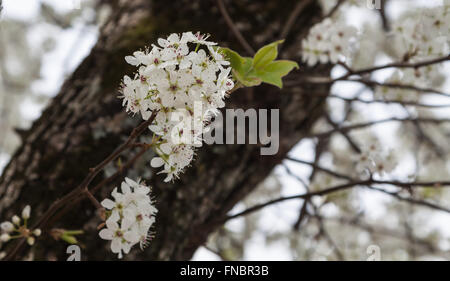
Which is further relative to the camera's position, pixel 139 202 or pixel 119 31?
pixel 119 31

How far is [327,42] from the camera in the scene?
70.7 inches

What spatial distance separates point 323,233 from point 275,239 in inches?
89.3

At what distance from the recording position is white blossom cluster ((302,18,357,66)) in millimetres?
1770

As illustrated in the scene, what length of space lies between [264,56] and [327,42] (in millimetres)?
892

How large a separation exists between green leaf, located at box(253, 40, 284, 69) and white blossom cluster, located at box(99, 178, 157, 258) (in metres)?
0.42

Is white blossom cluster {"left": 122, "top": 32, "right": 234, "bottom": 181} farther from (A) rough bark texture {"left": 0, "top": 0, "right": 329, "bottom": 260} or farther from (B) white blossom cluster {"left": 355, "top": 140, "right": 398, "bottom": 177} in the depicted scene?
(B) white blossom cluster {"left": 355, "top": 140, "right": 398, "bottom": 177}

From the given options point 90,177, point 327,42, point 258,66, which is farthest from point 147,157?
point 327,42

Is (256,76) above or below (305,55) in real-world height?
below

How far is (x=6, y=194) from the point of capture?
1.35 meters

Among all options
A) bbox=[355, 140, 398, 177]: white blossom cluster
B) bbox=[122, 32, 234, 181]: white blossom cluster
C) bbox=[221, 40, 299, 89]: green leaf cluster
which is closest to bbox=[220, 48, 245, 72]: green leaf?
bbox=[221, 40, 299, 89]: green leaf cluster
